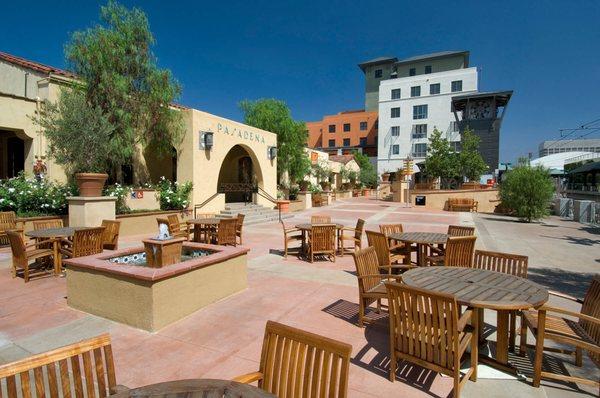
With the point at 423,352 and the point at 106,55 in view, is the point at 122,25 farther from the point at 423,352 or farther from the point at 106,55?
the point at 423,352

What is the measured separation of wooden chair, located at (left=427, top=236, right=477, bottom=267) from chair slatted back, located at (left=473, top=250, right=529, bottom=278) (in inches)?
23.4

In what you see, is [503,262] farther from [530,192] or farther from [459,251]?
[530,192]

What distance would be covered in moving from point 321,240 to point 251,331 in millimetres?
4039

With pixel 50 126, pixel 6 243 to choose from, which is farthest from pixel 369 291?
pixel 50 126

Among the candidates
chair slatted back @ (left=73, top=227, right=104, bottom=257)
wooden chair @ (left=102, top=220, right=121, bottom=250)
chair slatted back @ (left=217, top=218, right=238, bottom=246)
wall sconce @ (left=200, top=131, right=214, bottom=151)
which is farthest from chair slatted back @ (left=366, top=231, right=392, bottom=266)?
wall sconce @ (left=200, top=131, right=214, bottom=151)

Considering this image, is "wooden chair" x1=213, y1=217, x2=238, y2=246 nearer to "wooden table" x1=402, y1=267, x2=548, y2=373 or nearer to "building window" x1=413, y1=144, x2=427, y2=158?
"wooden table" x1=402, y1=267, x2=548, y2=373

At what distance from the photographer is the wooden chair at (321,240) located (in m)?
7.89

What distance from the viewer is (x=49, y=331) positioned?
4.11 metres

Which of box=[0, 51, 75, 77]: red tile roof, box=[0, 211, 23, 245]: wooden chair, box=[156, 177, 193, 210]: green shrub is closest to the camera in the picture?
box=[0, 211, 23, 245]: wooden chair

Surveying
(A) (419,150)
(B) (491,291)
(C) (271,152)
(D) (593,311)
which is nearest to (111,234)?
(B) (491,291)

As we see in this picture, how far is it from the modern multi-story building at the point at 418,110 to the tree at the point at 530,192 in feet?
94.6

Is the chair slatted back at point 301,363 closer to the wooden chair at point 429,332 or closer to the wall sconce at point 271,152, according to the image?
the wooden chair at point 429,332

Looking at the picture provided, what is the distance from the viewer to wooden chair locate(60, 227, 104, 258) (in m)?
6.25

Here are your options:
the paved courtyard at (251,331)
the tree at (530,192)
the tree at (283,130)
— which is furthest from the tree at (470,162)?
the paved courtyard at (251,331)
